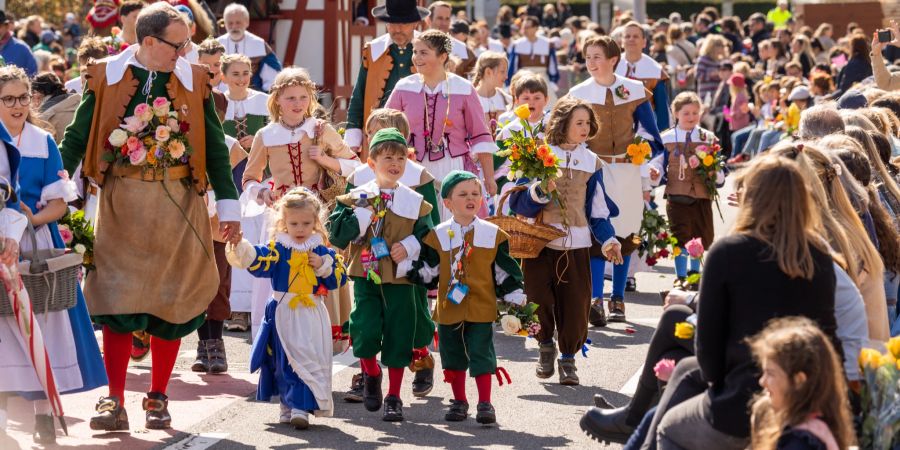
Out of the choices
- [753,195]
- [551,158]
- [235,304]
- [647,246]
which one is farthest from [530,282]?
[753,195]

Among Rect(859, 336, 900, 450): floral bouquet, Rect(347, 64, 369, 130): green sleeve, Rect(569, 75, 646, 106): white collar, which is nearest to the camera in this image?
Rect(859, 336, 900, 450): floral bouquet

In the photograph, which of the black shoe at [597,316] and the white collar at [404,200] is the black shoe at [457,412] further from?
the black shoe at [597,316]

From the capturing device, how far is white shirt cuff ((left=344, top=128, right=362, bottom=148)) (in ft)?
35.6

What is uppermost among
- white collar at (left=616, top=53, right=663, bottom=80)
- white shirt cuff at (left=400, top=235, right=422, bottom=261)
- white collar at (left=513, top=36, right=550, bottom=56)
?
white collar at (left=513, top=36, right=550, bottom=56)

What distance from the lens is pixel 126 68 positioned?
7.88 m

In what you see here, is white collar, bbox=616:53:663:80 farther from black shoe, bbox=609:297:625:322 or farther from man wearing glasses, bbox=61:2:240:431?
man wearing glasses, bbox=61:2:240:431

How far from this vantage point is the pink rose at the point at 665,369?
6.35 meters

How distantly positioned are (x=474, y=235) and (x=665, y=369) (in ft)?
7.26

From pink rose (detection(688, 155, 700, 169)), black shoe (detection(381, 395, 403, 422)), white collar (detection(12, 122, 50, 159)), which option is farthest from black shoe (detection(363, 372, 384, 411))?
pink rose (detection(688, 155, 700, 169))

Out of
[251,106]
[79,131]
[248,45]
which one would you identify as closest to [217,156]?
[79,131]

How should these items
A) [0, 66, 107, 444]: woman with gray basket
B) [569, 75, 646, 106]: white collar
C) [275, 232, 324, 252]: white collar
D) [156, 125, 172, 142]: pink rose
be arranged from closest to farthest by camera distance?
[0, 66, 107, 444]: woman with gray basket < [156, 125, 172, 142]: pink rose < [275, 232, 324, 252]: white collar < [569, 75, 646, 106]: white collar

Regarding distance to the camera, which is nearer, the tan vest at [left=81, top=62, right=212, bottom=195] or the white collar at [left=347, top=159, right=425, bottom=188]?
the tan vest at [left=81, top=62, right=212, bottom=195]

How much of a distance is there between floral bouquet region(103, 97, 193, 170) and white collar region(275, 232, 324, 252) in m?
0.77

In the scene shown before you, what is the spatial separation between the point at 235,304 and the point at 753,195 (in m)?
6.08
